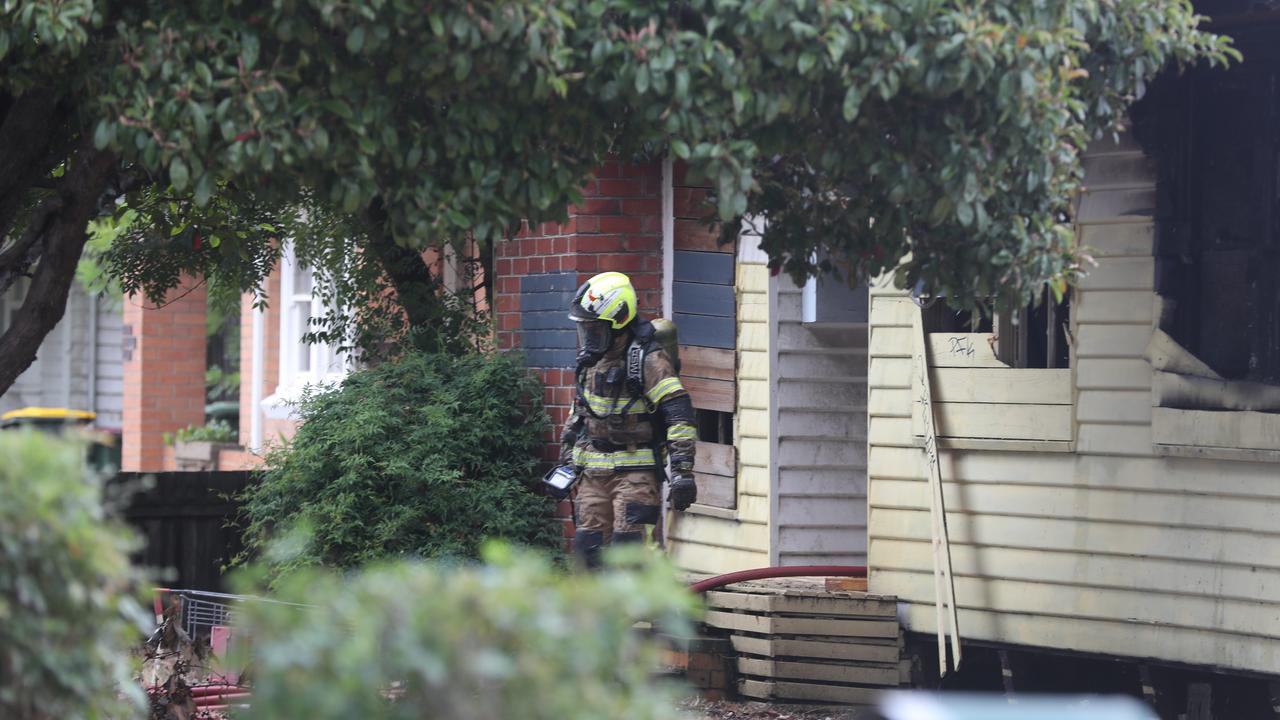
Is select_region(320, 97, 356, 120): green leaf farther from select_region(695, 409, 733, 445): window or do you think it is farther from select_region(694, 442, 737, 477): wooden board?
select_region(695, 409, 733, 445): window

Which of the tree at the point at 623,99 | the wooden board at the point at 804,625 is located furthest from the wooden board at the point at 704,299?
the tree at the point at 623,99

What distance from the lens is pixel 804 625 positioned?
338 inches

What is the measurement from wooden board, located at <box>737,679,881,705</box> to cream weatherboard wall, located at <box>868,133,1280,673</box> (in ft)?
1.61

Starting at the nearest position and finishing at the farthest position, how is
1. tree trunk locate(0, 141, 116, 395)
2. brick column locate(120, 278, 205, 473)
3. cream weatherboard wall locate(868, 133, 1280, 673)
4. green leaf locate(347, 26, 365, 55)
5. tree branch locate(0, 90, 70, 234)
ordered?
green leaf locate(347, 26, 365, 55) < tree branch locate(0, 90, 70, 234) < tree trunk locate(0, 141, 116, 395) < cream weatherboard wall locate(868, 133, 1280, 673) < brick column locate(120, 278, 205, 473)

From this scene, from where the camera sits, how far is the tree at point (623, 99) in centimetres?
491

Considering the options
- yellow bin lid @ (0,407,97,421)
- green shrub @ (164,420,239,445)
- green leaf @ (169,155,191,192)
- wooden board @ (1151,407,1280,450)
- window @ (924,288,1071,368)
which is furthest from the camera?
yellow bin lid @ (0,407,97,421)

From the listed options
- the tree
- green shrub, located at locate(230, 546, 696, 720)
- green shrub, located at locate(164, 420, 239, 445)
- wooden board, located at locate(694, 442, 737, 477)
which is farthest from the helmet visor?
green shrub, located at locate(164, 420, 239, 445)

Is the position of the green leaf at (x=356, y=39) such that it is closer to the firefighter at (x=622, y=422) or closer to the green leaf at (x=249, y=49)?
the green leaf at (x=249, y=49)

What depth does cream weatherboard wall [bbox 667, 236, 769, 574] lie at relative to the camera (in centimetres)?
916

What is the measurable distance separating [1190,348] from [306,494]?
501cm

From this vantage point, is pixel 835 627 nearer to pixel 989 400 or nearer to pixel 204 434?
pixel 989 400

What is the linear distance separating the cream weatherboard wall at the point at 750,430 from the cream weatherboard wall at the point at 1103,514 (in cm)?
86

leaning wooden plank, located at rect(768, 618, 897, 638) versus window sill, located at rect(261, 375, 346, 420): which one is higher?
window sill, located at rect(261, 375, 346, 420)

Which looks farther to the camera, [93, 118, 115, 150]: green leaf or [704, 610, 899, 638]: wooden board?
[704, 610, 899, 638]: wooden board
